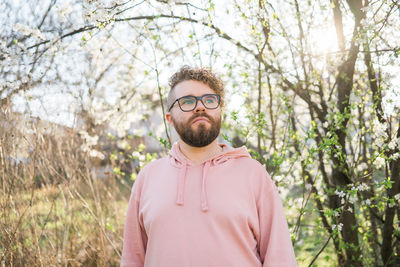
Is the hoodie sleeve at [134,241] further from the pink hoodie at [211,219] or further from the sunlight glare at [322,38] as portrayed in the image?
the sunlight glare at [322,38]

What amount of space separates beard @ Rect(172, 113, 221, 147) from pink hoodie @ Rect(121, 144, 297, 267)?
0.30ft

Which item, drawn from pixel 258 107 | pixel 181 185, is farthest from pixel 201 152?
pixel 258 107

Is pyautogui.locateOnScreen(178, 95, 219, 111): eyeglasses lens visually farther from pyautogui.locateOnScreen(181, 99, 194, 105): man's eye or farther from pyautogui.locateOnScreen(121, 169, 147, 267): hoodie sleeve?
pyautogui.locateOnScreen(121, 169, 147, 267): hoodie sleeve

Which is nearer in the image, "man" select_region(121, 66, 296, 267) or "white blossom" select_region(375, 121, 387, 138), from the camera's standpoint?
"man" select_region(121, 66, 296, 267)

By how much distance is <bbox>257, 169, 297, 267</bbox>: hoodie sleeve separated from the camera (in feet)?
4.87

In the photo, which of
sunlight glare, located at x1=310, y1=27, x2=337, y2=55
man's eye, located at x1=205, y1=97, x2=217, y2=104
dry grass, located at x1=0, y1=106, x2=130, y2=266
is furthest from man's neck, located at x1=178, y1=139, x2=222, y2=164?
sunlight glare, located at x1=310, y1=27, x2=337, y2=55

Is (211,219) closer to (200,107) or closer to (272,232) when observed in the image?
(272,232)

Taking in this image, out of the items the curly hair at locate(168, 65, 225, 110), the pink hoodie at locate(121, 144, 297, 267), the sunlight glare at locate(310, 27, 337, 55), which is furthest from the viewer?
the sunlight glare at locate(310, 27, 337, 55)

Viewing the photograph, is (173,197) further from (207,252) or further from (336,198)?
(336,198)

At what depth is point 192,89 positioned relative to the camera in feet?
5.60

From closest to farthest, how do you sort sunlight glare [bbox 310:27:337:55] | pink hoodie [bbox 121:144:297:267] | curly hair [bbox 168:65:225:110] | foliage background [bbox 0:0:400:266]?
pink hoodie [bbox 121:144:297:267] → curly hair [bbox 168:65:225:110] → foliage background [bbox 0:0:400:266] → sunlight glare [bbox 310:27:337:55]

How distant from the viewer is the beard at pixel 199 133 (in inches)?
64.4

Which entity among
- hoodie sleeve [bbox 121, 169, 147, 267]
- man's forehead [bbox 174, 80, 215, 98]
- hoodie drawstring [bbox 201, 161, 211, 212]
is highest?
man's forehead [bbox 174, 80, 215, 98]

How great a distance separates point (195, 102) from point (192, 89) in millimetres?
75
